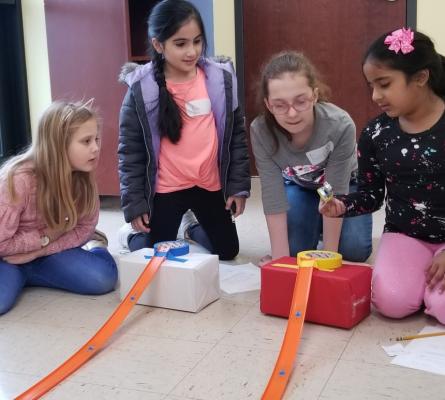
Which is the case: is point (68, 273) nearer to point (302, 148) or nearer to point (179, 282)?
point (179, 282)

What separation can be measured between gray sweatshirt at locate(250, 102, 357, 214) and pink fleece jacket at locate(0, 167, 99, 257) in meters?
0.60

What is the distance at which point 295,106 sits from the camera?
59.6 inches

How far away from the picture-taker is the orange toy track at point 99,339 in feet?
3.48

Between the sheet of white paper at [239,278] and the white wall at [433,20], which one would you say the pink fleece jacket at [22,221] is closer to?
the sheet of white paper at [239,278]

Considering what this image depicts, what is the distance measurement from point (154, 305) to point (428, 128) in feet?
2.53

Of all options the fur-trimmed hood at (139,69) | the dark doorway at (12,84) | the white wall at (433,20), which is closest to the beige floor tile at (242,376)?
the fur-trimmed hood at (139,69)

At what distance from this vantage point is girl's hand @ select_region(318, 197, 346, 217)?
140 cm

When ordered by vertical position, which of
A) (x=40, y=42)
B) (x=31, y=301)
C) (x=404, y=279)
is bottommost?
(x=31, y=301)

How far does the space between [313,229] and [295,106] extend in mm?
487

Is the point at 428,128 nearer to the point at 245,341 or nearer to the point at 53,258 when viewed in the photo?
the point at 245,341

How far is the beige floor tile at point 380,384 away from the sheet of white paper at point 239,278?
502 mm

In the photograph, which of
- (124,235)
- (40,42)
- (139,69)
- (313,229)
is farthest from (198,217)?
(40,42)

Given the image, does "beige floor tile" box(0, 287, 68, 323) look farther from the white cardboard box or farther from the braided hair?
the braided hair

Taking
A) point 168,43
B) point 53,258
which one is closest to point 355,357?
point 53,258
